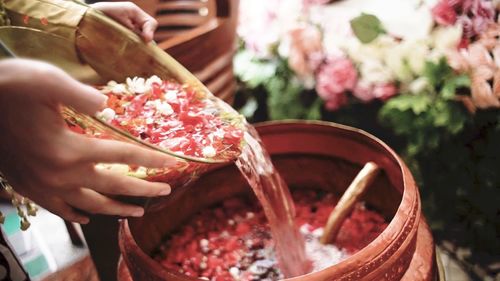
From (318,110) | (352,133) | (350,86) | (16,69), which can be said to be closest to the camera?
(16,69)

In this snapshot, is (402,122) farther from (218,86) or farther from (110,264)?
(110,264)

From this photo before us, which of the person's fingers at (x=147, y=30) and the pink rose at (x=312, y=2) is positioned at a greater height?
the person's fingers at (x=147, y=30)

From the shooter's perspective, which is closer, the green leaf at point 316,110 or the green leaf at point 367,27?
the green leaf at point 367,27

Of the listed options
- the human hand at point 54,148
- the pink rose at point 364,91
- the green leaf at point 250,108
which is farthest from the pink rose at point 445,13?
the human hand at point 54,148

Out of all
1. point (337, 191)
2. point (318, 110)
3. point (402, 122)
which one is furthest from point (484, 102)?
point (318, 110)

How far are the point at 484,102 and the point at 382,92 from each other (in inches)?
17.4

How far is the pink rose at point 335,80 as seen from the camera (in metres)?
2.27

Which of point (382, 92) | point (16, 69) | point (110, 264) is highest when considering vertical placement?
point (16, 69)

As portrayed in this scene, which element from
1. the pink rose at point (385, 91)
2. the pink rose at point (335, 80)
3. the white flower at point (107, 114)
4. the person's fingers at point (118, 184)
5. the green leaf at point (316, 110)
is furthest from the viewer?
the green leaf at point (316, 110)

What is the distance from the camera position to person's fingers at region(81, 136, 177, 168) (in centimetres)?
96

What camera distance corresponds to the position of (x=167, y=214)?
1.96 metres

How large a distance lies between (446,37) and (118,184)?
1517 millimetres

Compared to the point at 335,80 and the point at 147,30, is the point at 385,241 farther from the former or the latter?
the point at 335,80

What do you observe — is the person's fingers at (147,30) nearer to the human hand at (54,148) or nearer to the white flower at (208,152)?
the white flower at (208,152)
